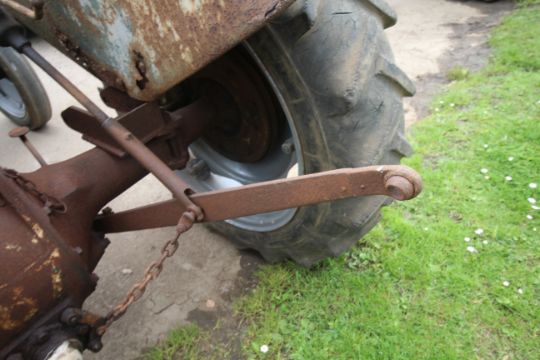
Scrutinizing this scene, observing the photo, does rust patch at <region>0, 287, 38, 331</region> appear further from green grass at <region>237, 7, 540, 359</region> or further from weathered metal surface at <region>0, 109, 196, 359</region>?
green grass at <region>237, 7, 540, 359</region>

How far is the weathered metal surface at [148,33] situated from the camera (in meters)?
0.85

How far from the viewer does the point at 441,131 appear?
252 cm

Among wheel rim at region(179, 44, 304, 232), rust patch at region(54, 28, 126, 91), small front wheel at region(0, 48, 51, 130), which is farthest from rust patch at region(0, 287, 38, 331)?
small front wheel at region(0, 48, 51, 130)

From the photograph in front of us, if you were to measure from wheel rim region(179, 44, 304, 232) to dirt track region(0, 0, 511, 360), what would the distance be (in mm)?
310

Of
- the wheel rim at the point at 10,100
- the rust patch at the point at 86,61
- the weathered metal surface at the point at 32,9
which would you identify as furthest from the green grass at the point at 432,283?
the wheel rim at the point at 10,100

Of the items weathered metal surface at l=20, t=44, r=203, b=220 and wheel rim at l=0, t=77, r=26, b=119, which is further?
wheel rim at l=0, t=77, r=26, b=119

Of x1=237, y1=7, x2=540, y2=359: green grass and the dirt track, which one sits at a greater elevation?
the dirt track

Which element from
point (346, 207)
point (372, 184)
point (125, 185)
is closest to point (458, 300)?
point (346, 207)

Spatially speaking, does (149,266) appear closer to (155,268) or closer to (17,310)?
(155,268)

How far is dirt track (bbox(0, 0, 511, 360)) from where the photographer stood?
180 cm

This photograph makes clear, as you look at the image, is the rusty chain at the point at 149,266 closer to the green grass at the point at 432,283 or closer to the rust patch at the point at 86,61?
the rust patch at the point at 86,61

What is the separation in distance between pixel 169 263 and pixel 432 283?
121 centimetres

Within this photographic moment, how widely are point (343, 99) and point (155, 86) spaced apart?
49cm

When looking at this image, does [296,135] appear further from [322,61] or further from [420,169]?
[420,169]
